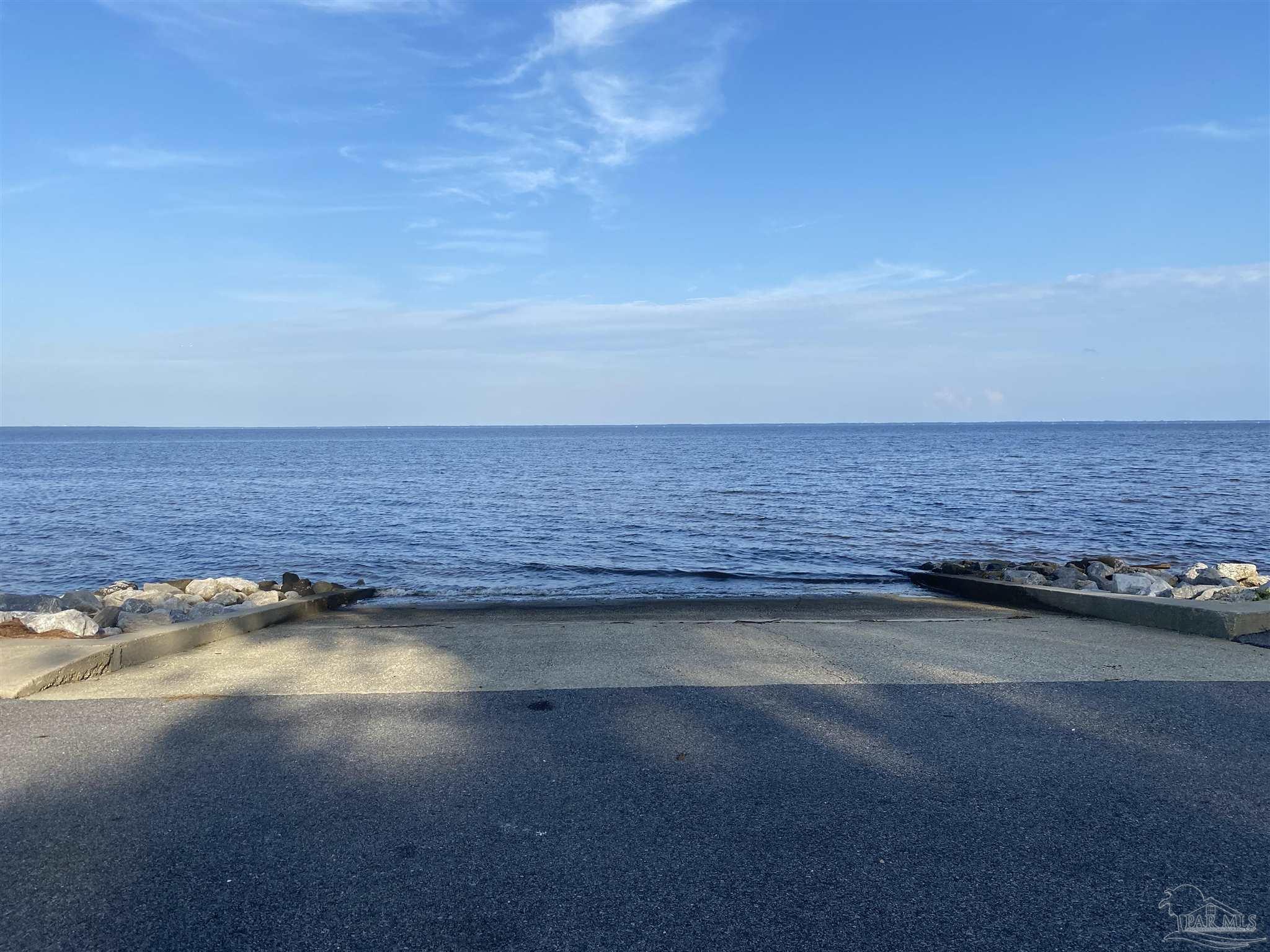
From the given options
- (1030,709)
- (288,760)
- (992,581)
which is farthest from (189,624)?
(992,581)

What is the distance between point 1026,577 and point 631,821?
1345 centimetres

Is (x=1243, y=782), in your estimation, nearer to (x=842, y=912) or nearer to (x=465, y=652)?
(x=842, y=912)

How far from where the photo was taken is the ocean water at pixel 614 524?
19.9 metres

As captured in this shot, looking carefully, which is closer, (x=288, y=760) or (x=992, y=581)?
(x=288, y=760)

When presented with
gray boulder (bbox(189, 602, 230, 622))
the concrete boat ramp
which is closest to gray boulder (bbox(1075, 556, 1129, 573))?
the concrete boat ramp

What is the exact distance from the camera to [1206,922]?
3.22 m

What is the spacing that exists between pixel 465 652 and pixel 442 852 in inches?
155

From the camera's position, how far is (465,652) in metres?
7.66

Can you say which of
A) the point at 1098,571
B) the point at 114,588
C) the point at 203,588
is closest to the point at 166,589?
the point at 203,588

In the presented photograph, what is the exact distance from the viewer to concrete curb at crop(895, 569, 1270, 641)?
25.4 ft

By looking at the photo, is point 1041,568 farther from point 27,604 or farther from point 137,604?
point 27,604

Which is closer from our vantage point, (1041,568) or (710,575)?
(1041,568)

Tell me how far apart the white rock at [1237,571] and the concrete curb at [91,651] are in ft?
51.3

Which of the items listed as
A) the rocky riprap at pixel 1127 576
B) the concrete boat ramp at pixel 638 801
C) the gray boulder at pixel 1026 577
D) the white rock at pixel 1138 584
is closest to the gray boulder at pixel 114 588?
the concrete boat ramp at pixel 638 801
